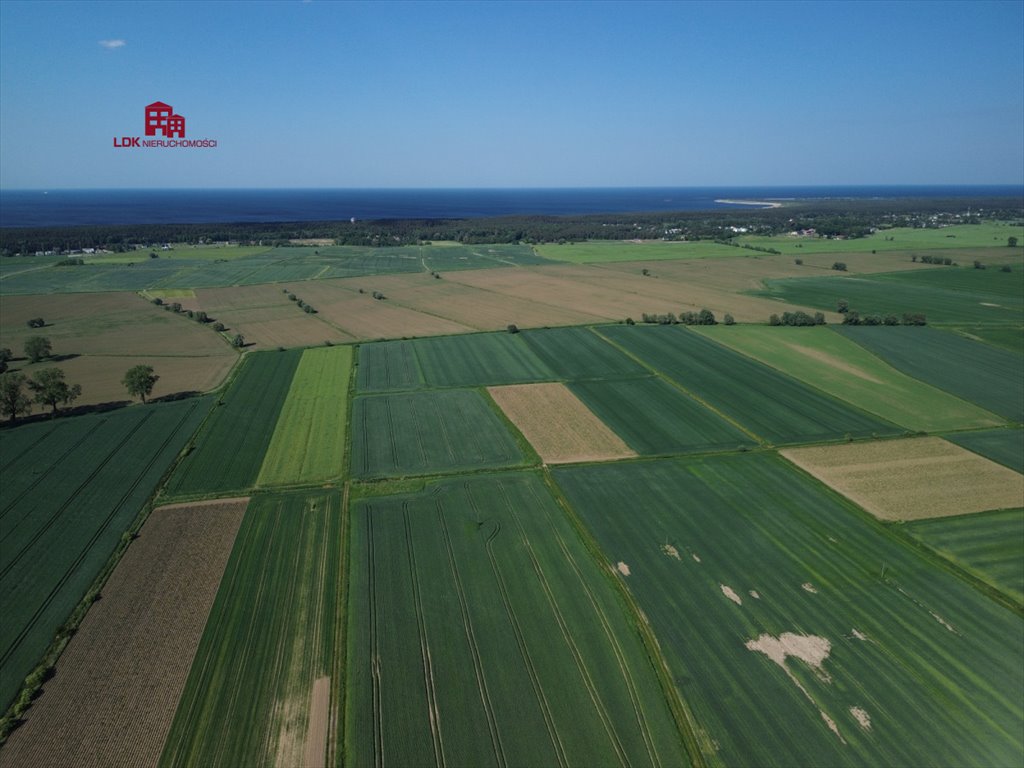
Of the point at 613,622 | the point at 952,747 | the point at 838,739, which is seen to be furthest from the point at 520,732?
the point at 952,747

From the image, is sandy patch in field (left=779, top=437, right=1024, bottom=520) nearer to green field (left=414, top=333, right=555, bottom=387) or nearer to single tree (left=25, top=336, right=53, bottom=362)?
green field (left=414, top=333, right=555, bottom=387)

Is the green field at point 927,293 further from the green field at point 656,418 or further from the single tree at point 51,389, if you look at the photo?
the single tree at point 51,389

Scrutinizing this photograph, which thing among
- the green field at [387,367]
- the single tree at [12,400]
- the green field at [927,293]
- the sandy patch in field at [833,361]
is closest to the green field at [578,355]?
the green field at [387,367]

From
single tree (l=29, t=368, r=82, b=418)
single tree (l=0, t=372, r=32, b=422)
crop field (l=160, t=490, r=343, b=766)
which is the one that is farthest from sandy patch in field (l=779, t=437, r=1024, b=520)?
single tree (l=0, t=372, r=32, b=422)

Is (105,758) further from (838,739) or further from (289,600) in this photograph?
(838,739)

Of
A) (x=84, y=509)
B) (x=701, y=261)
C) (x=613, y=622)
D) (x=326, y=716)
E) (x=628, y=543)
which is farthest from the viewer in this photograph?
(x=701, y=261)

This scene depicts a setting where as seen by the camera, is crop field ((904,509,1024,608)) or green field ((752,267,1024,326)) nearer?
crop field ((904,509,1024,608))
